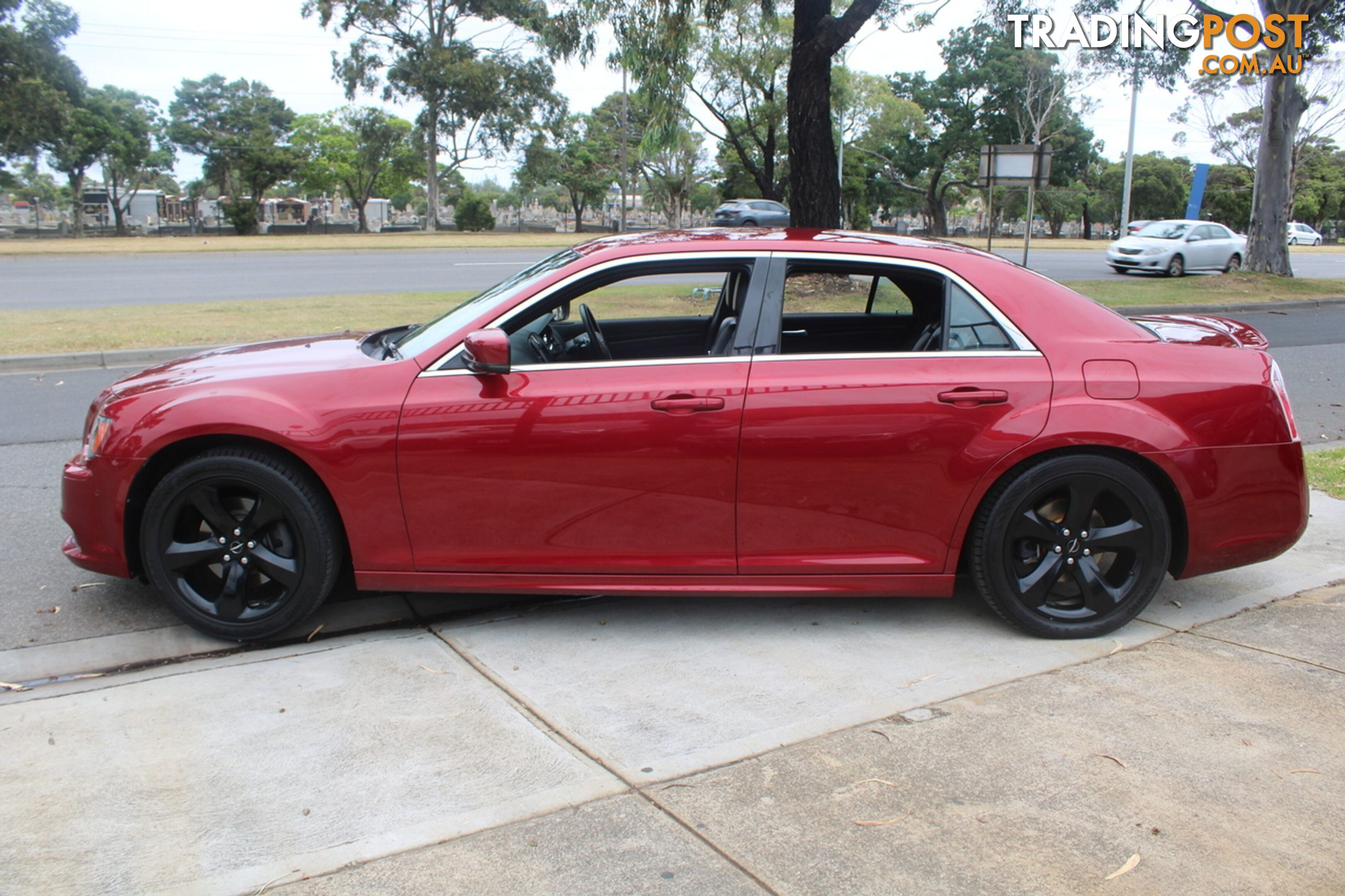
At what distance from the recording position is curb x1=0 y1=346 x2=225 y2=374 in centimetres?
1020

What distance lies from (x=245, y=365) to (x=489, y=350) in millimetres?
1118

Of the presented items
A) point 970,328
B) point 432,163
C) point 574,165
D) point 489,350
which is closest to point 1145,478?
point 970,328

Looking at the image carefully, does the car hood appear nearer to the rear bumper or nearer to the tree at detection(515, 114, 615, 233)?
the rear bumper

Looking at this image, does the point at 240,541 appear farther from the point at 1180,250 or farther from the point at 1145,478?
the point at 1180,250

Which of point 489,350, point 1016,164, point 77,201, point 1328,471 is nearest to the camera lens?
point 489,350

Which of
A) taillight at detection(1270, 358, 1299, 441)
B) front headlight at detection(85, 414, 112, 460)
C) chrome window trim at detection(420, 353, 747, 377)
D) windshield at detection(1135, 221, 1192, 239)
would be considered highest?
windshield at detection(1135, 221, 1192, 239)

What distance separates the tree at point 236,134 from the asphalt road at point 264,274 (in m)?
30.8

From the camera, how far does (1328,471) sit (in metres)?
6.56

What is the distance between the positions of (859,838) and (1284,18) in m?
20.7

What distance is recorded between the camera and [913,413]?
12.5 feet

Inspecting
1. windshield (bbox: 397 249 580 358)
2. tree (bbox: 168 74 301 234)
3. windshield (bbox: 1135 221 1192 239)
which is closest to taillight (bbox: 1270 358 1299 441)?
windshield (bbox: 397 249 580 358)

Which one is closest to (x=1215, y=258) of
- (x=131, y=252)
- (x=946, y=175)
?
(x=131, y=252)

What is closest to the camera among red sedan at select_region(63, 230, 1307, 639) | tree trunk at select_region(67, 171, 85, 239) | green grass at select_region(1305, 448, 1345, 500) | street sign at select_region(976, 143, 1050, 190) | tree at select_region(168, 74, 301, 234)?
red sedan at select_region(63, 230, 1307, 639)

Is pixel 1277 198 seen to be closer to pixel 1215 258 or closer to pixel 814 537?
pixel 1215 258
